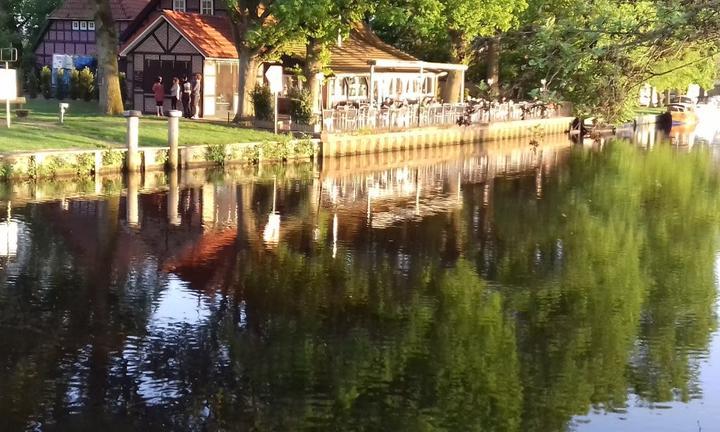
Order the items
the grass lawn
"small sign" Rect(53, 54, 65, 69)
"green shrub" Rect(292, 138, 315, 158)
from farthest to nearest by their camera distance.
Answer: "small sign" Rect(53, 54, 65, 69) < "green shrub" Rect(292, 138, 315, 158) < the grass lawn

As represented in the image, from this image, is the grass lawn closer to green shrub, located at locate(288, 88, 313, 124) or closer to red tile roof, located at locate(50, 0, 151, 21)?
green shrub, located at locate(288, 88, 313, 124)

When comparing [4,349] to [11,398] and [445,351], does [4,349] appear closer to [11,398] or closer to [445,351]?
[11,398]

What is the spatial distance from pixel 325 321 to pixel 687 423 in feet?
17.1

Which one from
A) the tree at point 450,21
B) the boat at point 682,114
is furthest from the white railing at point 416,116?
the boat at point 682,114

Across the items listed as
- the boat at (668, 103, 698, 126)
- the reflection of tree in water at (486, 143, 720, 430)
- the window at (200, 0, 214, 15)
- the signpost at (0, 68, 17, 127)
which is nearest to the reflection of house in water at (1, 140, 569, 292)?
the reflection of tree in water at (486, 143, 720, 430)

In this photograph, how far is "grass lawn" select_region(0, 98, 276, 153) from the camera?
92.0 feet

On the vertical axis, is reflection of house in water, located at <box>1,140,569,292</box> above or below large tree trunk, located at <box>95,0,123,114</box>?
below

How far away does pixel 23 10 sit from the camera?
59.1m

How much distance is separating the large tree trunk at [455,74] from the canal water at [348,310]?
19567 millimetres

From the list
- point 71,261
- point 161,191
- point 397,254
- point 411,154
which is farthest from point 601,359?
point 411,154

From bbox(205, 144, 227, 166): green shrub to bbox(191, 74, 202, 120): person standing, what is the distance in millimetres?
7690

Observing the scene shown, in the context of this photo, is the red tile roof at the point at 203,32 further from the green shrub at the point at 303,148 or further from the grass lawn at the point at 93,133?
the green shrub at the point at 303,148

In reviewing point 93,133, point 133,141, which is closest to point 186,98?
point 93,133

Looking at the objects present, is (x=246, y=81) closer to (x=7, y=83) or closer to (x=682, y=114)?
(x=7, y=83)
